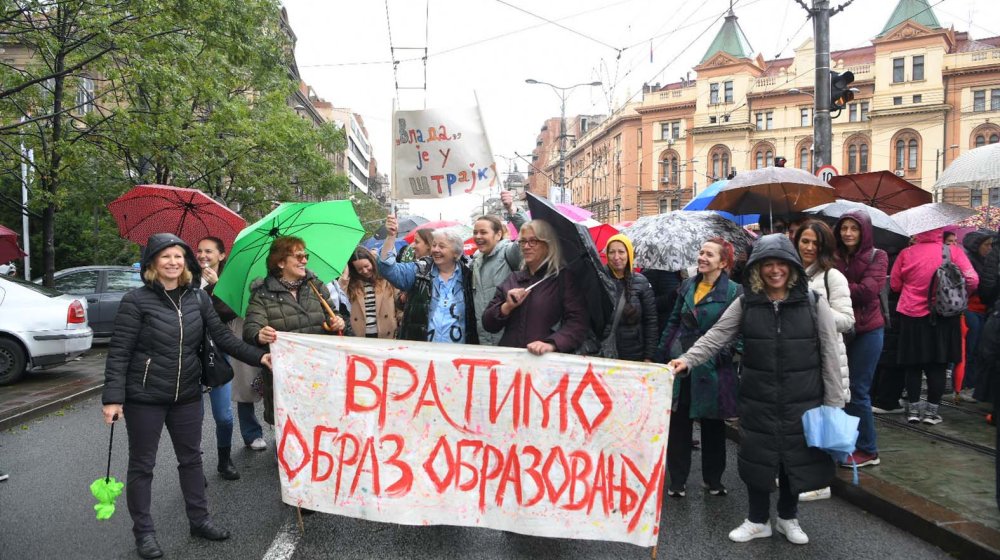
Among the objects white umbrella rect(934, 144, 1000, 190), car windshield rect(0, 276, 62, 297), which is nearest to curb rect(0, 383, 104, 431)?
car windshield rect(0, 276, 62, 297)

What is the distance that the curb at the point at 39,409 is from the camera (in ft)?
23.7

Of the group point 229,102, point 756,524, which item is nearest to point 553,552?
point 756,524

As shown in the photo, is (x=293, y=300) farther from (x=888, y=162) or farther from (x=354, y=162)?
(x=354, y=162)

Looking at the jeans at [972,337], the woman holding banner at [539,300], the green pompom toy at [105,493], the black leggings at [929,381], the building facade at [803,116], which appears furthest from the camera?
the building facade at [803,116]

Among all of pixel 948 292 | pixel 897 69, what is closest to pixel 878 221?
pixel 948 292

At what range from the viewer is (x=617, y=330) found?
17.6ft

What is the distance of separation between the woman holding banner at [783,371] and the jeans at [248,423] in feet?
12.5

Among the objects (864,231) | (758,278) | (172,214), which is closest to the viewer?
(758,278)

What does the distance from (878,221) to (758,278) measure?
2772 millimetres

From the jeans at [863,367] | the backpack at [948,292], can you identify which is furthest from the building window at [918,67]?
the jeans at [863,367]

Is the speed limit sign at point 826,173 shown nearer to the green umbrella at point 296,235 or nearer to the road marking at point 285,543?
the green umbrella at point 296,235

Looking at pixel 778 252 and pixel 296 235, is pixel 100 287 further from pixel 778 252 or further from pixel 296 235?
pixel 778 252

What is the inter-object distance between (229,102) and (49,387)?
340 inches

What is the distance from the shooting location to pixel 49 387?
9.20 metres
